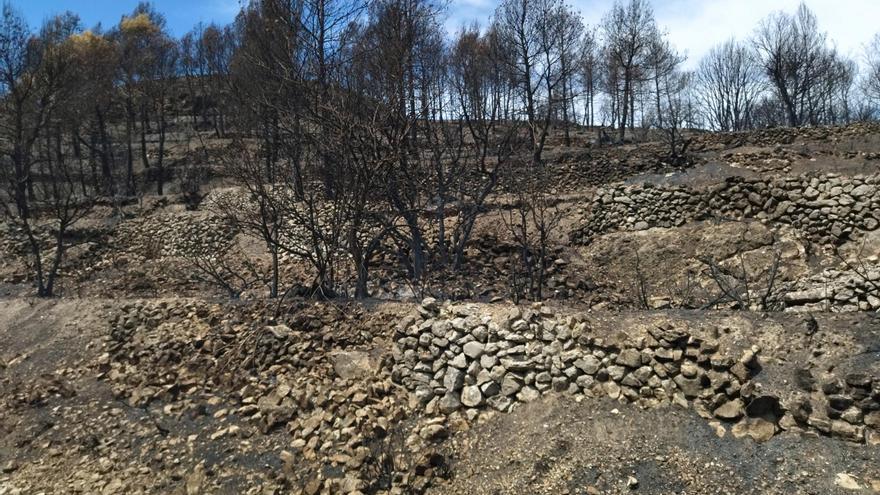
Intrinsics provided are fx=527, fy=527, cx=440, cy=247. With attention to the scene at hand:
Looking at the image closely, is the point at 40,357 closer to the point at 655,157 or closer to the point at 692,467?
the point at 692,467

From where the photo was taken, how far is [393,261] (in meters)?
12.2

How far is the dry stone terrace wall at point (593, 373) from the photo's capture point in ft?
13.3

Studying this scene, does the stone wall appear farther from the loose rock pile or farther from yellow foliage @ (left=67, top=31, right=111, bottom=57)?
yellow foliage @ (left=67, top=31, right=111, bottom=57)

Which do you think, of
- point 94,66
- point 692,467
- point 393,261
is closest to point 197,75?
point 94,66

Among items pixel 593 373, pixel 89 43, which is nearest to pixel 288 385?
pixel 593 373

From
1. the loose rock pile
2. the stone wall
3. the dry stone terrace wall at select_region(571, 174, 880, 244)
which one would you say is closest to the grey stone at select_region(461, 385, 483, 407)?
the loose rock pile

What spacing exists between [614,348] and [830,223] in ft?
29.3

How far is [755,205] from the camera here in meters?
12.1

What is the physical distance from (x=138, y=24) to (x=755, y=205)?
128ft

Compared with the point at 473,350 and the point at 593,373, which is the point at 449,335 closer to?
the point at 473,350

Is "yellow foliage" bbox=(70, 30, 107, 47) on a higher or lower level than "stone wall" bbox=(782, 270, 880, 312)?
higher

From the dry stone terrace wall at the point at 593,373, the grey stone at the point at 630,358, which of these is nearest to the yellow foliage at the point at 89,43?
the dry stone terrace wall at the point at 593,373

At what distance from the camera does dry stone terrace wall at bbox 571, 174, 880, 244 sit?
10836 mm

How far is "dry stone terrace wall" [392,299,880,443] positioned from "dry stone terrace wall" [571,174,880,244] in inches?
322
